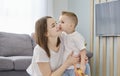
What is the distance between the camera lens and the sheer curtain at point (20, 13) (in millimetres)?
3898

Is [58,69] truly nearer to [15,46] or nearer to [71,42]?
[71,42]

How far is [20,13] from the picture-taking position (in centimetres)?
404

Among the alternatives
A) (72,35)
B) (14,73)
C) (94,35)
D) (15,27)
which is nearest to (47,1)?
(15,27)

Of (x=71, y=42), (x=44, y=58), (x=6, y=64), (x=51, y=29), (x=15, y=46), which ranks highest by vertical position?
(x=51, y=29)

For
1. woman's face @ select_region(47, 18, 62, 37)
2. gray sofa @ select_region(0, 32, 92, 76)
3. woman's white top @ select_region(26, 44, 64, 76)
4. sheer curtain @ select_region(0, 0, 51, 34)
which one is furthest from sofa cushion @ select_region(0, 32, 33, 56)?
woman's face @ select_region(47, 18, 62, 37)

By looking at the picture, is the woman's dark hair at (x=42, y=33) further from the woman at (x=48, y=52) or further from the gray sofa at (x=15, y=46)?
the gray sofa at (x=15, y=46)

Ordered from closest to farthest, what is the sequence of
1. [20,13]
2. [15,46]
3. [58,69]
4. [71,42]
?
[58,69] < [71,42] < [15,46] < [20,13]

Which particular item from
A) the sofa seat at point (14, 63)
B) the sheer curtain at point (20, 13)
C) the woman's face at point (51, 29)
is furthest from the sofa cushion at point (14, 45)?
the woman's face at point (51, 29)

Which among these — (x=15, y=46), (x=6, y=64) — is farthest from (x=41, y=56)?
(x=15, y=46)

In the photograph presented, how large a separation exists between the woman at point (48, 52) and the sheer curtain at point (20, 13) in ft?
7.87

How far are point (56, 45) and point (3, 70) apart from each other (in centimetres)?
136

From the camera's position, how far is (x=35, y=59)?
165 cm

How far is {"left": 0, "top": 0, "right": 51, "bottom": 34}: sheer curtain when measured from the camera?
12.8 ft

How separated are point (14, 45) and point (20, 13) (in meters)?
0.77
